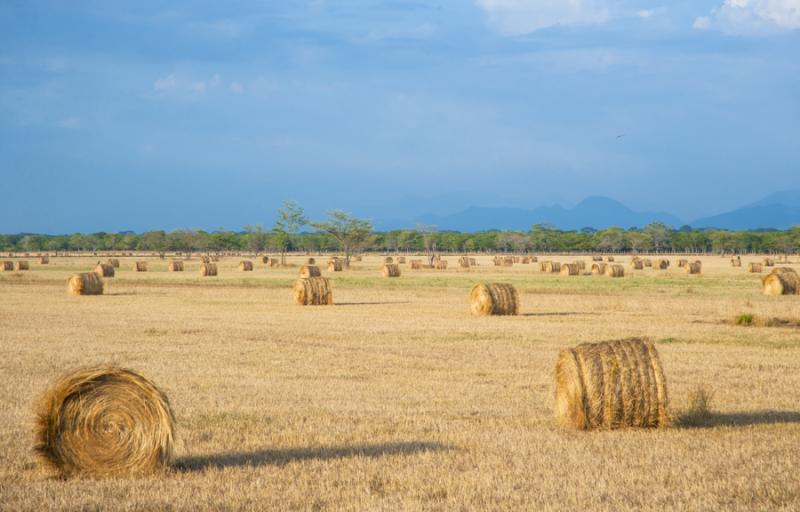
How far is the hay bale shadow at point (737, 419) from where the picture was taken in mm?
12776

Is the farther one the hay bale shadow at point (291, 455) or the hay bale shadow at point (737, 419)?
the hay bale shadow at point (737, 419)

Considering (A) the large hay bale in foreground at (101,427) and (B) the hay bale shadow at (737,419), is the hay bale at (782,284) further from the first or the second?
(A) the large hay bale in foreground at (101,427)

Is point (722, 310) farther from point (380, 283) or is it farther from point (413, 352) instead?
point (380, 283)

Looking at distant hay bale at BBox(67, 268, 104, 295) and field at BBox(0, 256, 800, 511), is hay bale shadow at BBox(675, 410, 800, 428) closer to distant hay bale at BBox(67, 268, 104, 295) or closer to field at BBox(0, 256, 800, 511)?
field at BBox(0, 256, 800, 511)

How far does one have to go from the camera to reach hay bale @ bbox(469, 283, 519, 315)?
30.0 metres

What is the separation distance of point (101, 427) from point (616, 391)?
635 centimetres

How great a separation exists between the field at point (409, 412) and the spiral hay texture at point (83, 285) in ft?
29.7

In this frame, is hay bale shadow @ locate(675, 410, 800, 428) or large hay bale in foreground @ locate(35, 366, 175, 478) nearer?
large hay bale in foreground @ locate(35, 366, 175, 478)

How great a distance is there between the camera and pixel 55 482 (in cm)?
980

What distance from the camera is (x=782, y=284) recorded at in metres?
39.6

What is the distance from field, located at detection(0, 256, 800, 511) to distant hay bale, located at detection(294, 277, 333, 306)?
4.54 meters

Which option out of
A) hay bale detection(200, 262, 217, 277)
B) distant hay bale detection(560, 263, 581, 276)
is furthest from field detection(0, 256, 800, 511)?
distant hay bale detection(560, 263, 581, 276)

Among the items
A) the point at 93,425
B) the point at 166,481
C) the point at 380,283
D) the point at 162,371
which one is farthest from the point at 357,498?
the point at 380,283

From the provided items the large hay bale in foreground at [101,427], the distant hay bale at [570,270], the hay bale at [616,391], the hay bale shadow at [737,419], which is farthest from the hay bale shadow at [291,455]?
the distant hay bale at [570,270]
